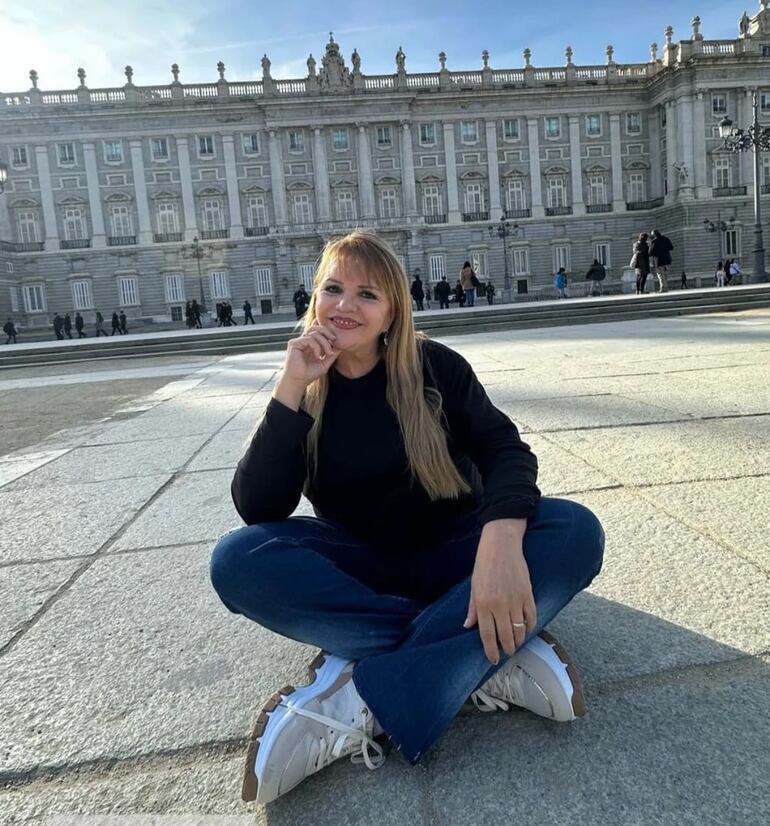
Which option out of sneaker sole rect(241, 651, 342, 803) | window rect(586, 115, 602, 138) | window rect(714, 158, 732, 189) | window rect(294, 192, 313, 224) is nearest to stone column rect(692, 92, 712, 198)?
window rect(714, 158, 732, 189)

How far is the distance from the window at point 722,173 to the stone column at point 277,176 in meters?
24.3

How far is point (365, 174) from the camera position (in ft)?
125

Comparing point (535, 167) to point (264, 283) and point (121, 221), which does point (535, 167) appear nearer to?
point (264, 283)

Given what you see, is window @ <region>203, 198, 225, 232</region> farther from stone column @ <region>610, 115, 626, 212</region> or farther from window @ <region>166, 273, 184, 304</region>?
stone column @ <region>610, 115, 626, 212</region>

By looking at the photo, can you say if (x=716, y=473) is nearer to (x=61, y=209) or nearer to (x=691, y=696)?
(x=691, y=696)

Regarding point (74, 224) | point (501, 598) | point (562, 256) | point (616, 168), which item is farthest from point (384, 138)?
point (501, 598)

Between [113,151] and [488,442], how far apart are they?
41.4m

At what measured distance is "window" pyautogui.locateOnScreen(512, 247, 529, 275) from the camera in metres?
39.5

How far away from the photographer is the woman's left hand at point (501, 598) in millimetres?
1279

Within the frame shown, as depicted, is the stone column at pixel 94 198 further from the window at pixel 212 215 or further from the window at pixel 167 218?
the window at pixel 212 215

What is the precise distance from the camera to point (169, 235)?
1500 inches

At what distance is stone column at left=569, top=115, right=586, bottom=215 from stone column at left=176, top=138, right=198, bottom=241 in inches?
863

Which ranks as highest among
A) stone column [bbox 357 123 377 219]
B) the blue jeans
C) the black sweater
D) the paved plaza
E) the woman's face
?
stone column [bbox 357 123 377 219]

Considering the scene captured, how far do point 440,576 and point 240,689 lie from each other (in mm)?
517
